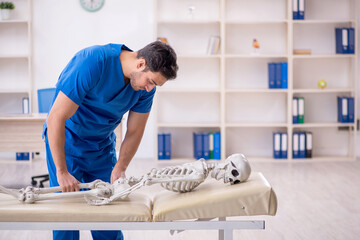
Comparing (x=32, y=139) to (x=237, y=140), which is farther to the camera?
(x=237, y=140)

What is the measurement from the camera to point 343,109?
4867mm

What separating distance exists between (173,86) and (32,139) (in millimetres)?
1943

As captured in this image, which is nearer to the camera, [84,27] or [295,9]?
[295,9]

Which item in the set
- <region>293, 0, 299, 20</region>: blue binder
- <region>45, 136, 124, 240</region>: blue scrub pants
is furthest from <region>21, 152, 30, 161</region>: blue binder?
<region>45, 136, 124, 240</region>: blue scrub pants

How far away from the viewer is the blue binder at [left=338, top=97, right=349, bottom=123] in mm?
4852

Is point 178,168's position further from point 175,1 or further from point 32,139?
point 175,1

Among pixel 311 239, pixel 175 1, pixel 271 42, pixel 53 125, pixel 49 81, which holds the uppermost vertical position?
pixel 175 1

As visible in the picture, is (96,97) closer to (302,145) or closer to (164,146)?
(164,146)

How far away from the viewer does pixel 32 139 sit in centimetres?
347

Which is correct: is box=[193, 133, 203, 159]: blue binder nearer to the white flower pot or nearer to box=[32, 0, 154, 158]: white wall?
box=[32, 0, 154, 158]: white wall

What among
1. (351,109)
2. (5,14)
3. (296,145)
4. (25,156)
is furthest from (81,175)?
(351,109)

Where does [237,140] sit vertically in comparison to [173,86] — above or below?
below

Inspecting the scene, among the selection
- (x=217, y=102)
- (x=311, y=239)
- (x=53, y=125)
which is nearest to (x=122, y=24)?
(x=217, y=102)

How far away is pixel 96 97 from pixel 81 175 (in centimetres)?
32
